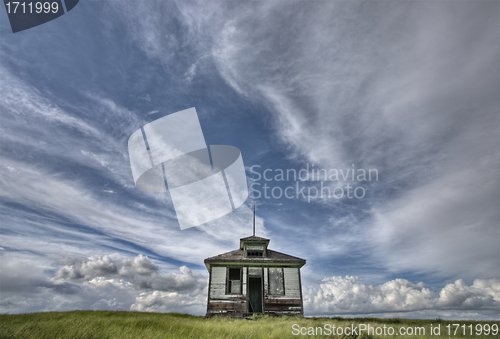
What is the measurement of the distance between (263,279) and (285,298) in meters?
2.00

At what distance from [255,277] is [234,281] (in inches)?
66.6

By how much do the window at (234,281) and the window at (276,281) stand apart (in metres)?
2.45

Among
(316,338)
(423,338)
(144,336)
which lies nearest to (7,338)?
(144,336)

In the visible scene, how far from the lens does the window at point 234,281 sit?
60.1 feet

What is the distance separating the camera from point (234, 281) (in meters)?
18.9

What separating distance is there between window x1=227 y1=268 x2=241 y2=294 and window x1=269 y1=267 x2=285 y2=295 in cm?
245

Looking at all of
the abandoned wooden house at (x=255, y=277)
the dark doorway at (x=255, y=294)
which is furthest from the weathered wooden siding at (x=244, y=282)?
the dark doorway at (x=255, y=294)

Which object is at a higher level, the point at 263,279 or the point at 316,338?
the point at 263,279

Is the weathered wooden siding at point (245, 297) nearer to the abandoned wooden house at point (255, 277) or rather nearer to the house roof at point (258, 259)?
the abandoned wooden house at point (255, 277)

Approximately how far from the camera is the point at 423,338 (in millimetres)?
9031

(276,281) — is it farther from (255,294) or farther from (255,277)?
(255,294)

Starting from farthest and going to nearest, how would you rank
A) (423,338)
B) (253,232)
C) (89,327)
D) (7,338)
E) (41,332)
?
1. (253,232)
2. (423,338)
3. (89,327)
4. (41,332)
5. (7,338)

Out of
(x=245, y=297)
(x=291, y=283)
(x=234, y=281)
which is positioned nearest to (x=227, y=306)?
(x=245, y=297)

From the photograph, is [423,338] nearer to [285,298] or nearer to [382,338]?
[382,338]
